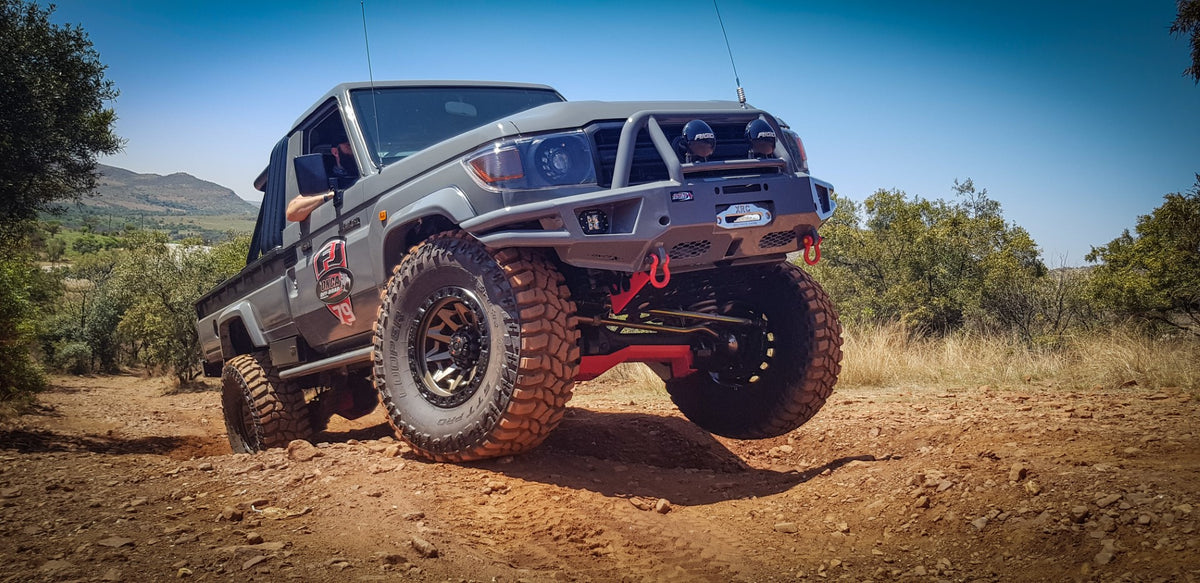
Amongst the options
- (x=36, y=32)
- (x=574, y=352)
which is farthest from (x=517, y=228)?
(x=36, y=32)

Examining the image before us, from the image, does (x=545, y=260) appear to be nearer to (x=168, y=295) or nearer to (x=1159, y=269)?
(x=1159, y=269)

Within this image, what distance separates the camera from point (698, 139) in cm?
356

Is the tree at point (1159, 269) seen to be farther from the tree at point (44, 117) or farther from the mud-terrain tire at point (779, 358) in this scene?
the tree at point (44, 117)

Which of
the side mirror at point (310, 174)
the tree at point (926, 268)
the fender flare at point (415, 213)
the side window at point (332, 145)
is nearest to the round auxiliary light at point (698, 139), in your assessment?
the fender flare at point (415, 213)

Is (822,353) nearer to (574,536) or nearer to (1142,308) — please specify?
(574,536)

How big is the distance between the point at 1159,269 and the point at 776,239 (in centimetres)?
1406

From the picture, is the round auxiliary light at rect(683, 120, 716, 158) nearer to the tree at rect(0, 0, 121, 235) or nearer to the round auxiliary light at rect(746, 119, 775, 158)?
the round auxiliary light at rect(746, 119, 775, 158)

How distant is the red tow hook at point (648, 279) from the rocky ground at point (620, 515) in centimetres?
92

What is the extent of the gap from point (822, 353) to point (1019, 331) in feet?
41.2

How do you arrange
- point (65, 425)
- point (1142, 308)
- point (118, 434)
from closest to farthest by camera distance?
point (118, 434) → point (65, 425) → point (1142, 308)

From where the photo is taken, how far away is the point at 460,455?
3701 mm

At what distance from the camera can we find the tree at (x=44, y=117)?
9305mm

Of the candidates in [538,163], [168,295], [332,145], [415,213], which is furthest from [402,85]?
[168,295]

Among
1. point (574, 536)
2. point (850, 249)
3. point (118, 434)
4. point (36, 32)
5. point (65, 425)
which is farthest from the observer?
point (850, 249)
